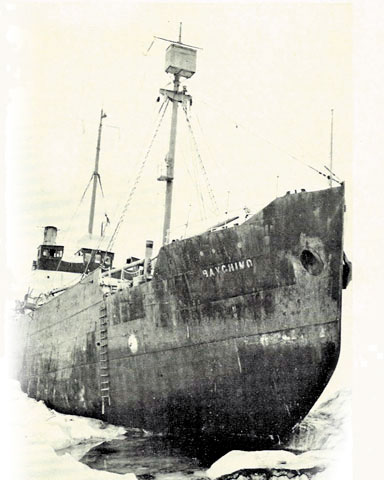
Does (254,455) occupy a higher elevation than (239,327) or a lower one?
lower

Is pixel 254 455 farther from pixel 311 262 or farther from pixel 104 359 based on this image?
pixel 104 359

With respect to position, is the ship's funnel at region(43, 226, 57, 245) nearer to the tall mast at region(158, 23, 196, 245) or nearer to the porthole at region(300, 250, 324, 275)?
the tall mast at region(158, 23, 196, 245)

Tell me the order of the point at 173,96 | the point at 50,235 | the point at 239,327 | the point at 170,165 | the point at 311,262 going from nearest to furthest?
1. the point at 311,262
2. the point at 239,327
3. the point at 170,165
4. the point at 173,96
5. the point at 50,235

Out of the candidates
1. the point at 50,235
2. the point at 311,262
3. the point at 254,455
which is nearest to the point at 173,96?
the point at 50,235

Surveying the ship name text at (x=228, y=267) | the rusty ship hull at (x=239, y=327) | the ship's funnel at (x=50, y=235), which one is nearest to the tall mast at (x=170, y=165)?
the rusty ship hull at (x=239, y=327)

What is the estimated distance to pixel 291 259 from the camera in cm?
Answer: 893

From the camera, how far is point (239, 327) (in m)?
9.24

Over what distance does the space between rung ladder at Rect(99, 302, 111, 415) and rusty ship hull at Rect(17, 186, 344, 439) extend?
0.31 metres

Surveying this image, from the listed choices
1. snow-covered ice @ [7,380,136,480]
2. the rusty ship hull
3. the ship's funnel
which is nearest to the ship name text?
the rusty ship hull

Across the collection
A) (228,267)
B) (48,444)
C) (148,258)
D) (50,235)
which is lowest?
(48,444)

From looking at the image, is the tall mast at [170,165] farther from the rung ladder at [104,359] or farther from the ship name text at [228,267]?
the ship name text at [228,267]

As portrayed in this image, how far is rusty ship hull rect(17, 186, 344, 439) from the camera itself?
874cm

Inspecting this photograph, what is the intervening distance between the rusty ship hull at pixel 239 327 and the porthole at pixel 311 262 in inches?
0.7

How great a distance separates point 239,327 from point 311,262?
162 centimetres
